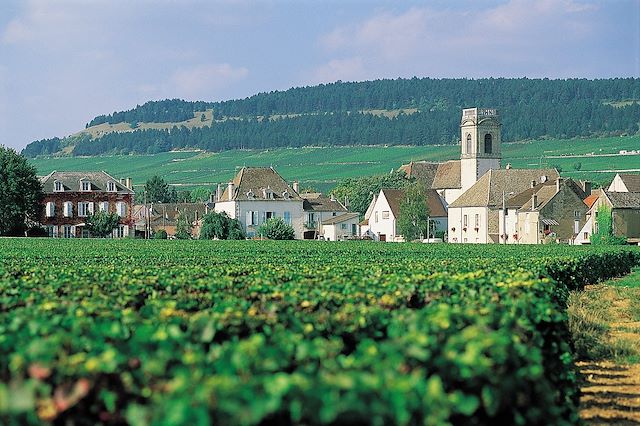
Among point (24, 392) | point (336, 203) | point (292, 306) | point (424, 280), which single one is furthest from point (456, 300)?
point (336, 203)

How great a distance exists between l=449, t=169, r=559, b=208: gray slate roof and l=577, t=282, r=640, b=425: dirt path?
82795mm

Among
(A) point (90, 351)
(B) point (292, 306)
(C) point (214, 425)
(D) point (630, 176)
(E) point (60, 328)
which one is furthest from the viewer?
(D) point (630, 176)

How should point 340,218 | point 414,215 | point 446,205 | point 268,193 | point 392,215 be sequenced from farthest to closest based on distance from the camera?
point 446,205 < point 340,218 < point 392,215 < point 268,193 < point 414,215

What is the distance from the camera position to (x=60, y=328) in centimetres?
903

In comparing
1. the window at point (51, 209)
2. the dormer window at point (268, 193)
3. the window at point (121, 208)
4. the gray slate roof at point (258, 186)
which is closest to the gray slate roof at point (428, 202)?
the gray slate roof at point (258, 186)

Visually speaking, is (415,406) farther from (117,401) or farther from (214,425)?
(117,401)

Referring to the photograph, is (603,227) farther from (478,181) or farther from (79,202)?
(79,202)

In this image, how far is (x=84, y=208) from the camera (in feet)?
358

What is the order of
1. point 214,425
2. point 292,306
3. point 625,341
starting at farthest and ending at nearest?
point 625,341 < point 292,306 < point 214,425

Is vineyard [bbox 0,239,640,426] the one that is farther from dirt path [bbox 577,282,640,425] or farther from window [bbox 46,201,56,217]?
window [bbox 46,201,56,217]

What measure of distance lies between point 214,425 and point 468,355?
211 centimetres

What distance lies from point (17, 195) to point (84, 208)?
10.4m

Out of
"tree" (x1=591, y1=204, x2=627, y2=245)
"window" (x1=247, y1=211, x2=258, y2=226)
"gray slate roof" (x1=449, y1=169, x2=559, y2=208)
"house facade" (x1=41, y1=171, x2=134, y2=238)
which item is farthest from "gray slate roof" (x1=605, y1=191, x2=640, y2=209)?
"house facade" (x1=41, y1=171, x2=134, y2=238)

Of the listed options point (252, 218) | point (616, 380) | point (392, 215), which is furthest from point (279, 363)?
point (392, 215)
